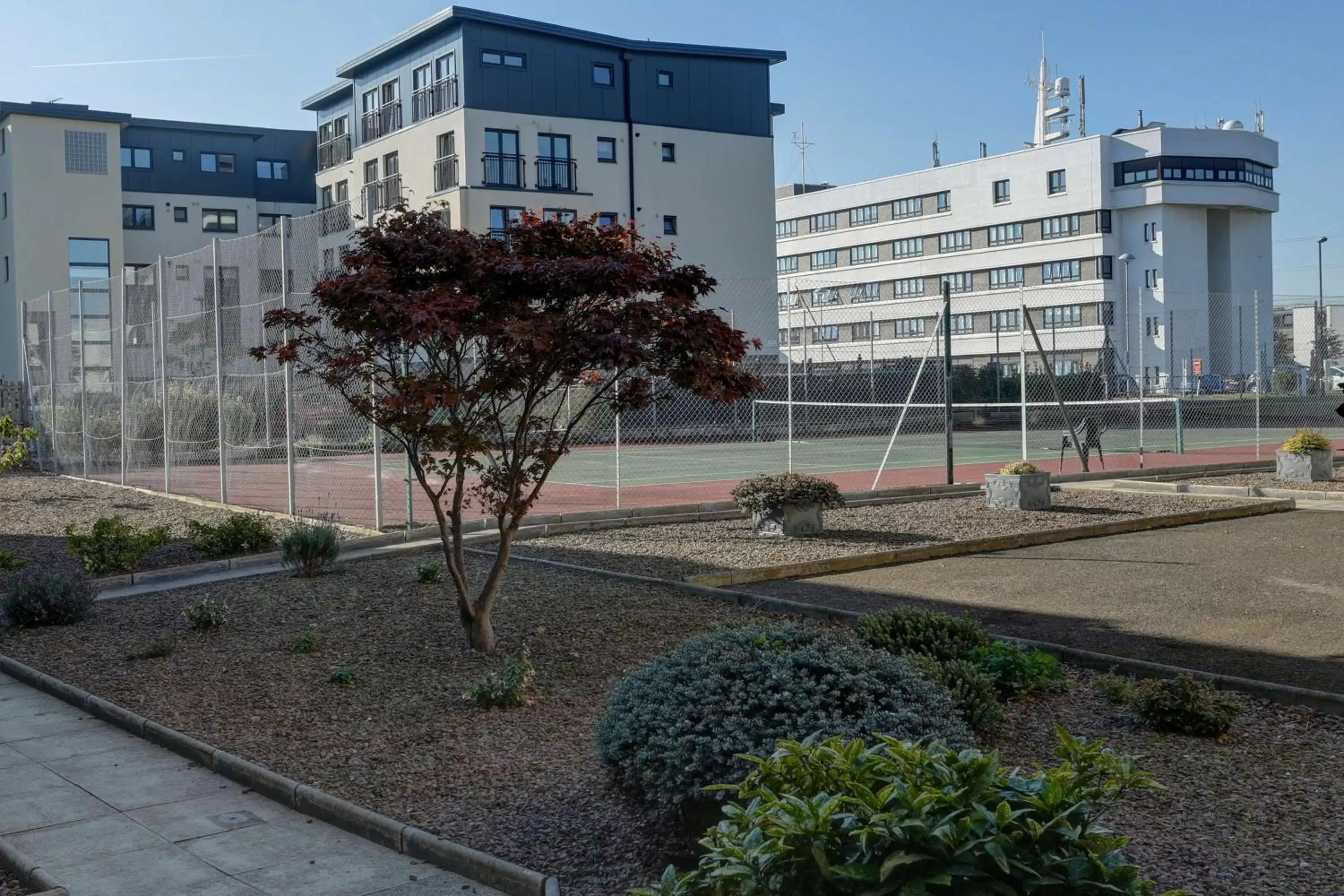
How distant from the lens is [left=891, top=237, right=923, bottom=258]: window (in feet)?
261

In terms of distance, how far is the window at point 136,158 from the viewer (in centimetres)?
5450

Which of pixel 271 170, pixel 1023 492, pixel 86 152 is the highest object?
pixel 271 170

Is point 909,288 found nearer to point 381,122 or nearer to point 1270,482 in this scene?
point 381,122

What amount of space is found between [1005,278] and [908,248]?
7.69 metres

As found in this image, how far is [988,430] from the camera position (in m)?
42.9

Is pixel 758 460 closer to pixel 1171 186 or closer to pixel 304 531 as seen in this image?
pixel 304 531

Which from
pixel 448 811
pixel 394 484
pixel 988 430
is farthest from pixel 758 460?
pixel 448 811

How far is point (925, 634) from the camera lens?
7660mm

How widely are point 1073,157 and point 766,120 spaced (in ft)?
90.5

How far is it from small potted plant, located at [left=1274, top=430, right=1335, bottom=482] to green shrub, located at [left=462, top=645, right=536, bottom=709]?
649 inches

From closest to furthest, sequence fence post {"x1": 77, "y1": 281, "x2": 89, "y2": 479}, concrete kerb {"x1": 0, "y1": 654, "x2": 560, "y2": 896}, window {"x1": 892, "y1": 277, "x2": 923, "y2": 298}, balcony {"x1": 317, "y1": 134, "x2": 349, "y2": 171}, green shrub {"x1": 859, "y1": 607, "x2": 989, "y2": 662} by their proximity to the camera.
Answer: concrete kerb {"x1": 0, "y1": 654, "x2": 560, "y2": 896} → green shrub {"x1": 859, "y1": 607, "x2": 989, "y2": 662} → fence post {"x1": 77, "y1": 281, "x2": 89, "y2": 479} → balcony {"x1": 317, "y1": 134, "x2": 349, "y2": 171} → window {"x1": 892, "y1": 277, "x2": 923, "y2": 298}

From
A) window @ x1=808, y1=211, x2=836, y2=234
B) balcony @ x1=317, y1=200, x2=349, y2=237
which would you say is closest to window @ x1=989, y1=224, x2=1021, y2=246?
window @ x1=808, y1=211, x2=836, y2=234

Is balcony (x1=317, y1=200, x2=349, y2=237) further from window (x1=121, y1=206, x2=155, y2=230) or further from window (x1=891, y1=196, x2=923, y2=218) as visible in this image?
window (x1=891, y1=196, x2=923, y2=218)

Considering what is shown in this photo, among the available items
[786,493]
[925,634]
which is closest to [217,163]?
[786,493]
